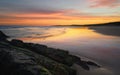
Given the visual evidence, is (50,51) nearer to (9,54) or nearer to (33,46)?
(33,46)

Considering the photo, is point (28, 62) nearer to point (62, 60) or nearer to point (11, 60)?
point (11, 60)

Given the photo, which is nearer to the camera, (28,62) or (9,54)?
(28,62)

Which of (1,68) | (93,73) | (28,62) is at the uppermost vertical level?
(28,62)

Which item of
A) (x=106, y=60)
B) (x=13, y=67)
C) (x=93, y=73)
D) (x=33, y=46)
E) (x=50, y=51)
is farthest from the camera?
(x=106, y=60)

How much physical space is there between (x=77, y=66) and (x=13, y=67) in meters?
4.55

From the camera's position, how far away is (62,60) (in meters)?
7.98

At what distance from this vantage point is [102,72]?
8070 mm

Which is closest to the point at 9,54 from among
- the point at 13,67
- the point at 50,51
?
the point at 13,67

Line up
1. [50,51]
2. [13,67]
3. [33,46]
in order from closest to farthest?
[13,67] → [50,51] → [33,46]

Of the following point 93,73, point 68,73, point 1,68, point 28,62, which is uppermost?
point 28,62

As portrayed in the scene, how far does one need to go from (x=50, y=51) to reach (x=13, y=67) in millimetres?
3553

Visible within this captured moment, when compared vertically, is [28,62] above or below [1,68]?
above

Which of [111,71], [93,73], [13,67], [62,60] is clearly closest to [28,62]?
[13,67]

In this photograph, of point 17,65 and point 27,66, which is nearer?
point 27,66
